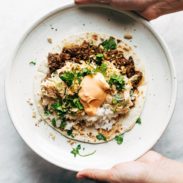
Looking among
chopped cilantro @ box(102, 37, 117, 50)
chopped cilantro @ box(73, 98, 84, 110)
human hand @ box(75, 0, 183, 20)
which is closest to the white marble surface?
human hand @ box(75, 0, 183, 20)

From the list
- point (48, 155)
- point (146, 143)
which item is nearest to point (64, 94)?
Result: point (48, 155)

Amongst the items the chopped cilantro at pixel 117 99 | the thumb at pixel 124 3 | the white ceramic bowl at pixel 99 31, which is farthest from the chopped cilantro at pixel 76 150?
the thumb at pixel 124 3

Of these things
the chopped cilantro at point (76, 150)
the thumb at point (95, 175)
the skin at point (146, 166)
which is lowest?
the thumb at point (95, 175)

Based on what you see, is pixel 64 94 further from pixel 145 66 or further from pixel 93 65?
pixel 145 66

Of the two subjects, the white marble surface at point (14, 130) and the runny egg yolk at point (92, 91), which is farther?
the white marble surface at point (14, 130)

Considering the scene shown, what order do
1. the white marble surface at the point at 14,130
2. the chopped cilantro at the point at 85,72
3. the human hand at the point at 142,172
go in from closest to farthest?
the human hand at the point at 142,172, the chopped cilantro at the point at 85,72, the white marble surface at the point at 14,130

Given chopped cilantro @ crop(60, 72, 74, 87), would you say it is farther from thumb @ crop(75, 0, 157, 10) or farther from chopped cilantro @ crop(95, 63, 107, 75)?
thumb @ crop(75, 0, 157, 10)

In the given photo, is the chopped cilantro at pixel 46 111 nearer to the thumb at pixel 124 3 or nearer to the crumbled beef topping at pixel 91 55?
the crumbled beef topping at pixel 91 55

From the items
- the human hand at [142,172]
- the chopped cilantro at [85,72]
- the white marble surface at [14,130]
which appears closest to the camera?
the human hand at [142,172]
